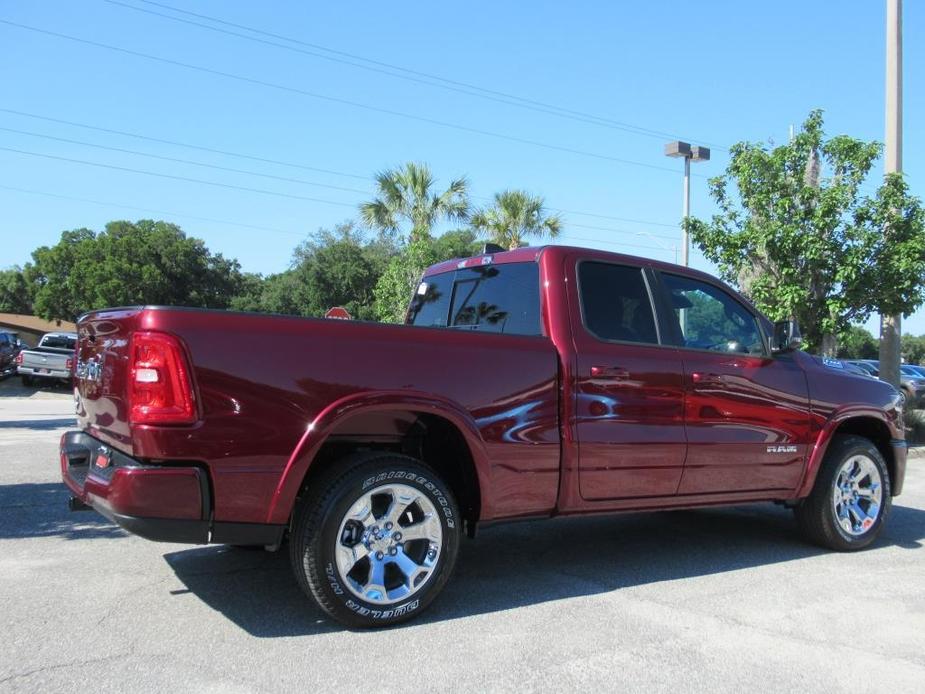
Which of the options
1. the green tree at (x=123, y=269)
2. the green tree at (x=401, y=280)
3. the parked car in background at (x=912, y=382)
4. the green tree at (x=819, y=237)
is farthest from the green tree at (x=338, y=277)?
the green tree at (x=819, y=237)

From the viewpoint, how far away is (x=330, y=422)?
11.7 feet

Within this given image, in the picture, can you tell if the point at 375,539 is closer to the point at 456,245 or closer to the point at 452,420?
the point at 452,420

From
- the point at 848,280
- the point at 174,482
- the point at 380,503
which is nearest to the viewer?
the point at 174,482

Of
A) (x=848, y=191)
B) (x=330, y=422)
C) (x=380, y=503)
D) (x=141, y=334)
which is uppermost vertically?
(x=848, y=191)

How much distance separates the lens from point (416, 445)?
4.30 metres

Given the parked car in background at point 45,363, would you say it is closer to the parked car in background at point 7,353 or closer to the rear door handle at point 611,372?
the parked car in background at point 7,353

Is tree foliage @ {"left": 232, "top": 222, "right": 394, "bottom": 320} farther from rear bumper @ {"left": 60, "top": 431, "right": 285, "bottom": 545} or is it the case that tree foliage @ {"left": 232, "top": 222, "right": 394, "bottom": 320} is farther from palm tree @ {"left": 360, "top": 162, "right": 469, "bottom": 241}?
rear bumper @ {"left": 60, "top": 431, "right": 285, "bottom": 545}

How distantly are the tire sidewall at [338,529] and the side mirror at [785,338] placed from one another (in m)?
2.74

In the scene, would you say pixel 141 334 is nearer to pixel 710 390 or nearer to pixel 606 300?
pixel 606 300

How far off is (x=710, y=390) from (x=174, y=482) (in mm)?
3253

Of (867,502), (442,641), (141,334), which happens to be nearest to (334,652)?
(442,641)

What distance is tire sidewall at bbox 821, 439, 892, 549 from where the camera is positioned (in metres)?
5.59

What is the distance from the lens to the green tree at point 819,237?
11.3 meters

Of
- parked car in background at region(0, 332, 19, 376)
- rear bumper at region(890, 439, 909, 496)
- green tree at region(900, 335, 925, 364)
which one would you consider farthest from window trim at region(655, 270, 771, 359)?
green tree at region(900, 335, 925, 364)
